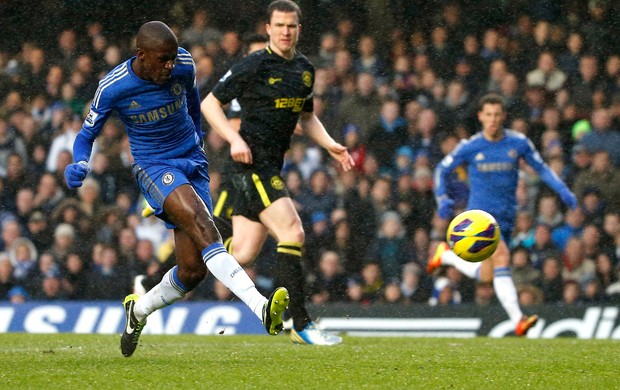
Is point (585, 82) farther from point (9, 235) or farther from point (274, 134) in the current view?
point (9, 235)

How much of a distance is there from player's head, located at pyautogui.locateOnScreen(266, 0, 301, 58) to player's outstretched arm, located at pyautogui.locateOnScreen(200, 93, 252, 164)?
23.8 inches

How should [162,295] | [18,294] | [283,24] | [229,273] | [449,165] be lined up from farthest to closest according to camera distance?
1. [18,294]
2. [449,165]
3. [283,24]
4. [162,295]
5. [229,273]

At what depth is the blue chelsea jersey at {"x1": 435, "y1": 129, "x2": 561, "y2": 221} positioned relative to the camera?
10.8 m

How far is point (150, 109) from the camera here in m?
6.68

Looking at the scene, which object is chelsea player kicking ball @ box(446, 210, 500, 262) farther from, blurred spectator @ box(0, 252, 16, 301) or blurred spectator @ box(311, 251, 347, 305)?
blurred spectator @ box(0, 252, 16, 301)

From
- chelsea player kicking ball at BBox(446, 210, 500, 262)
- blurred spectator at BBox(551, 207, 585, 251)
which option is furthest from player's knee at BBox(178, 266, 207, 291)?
blurred spectator at BBox(551, 207, 585, 251)

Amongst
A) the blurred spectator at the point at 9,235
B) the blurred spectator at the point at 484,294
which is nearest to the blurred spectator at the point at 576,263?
the blurred spectator at the point at 484,294

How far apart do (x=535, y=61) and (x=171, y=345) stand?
6.57 meters

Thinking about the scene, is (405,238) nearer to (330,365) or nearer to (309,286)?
(309,286)

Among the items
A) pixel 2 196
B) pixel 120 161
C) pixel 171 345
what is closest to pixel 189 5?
pixel 120 161

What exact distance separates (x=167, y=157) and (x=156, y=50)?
74 centimetres

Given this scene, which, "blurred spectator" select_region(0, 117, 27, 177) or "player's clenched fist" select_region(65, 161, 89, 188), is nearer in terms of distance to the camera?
"player's clenched fist" select_region(65, 161, 89, 188)

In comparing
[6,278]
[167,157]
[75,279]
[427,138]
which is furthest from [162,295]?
[427,138]

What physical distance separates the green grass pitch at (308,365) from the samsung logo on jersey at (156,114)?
1.36m
